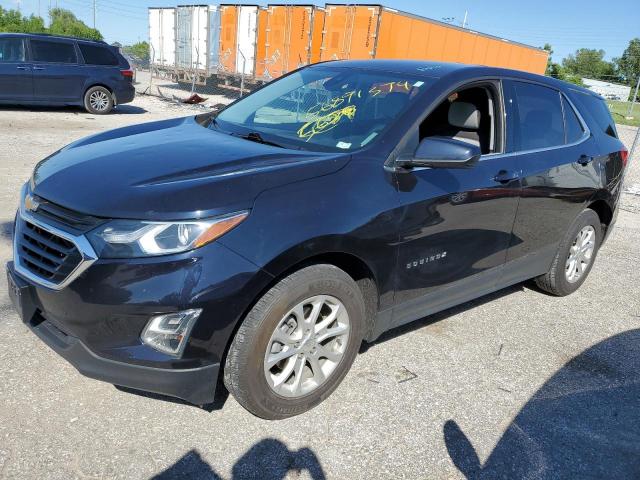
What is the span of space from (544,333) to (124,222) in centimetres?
318

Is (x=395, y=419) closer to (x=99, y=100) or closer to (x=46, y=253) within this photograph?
(x=46, y=253)

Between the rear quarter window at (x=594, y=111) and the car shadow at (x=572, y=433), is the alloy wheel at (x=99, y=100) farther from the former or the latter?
the car shadow at (x=572, y=433)

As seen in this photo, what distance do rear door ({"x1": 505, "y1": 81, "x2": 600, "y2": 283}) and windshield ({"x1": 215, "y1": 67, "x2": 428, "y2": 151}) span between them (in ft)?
3.07

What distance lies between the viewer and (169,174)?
2.62m

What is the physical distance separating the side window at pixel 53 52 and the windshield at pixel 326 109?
11.1 meters

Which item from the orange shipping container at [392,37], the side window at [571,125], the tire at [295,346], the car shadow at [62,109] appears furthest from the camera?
the orange shipping container at [392,37]

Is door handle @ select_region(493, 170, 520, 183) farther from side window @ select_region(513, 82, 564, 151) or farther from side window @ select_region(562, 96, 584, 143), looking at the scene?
side window @ select_region(562, 96, 584, 143)

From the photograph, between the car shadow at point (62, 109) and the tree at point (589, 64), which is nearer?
the car shadow at point (62, 109)

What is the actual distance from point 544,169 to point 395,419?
2116 mm


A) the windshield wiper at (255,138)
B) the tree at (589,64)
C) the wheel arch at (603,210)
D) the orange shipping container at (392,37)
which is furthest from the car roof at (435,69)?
the tree at (589,64)

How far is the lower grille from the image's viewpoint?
2398 mm

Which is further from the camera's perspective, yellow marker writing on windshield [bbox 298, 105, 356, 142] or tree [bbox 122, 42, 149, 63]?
tree [bbox 122, 42, 149, 63]

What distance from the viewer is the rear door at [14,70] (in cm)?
1259

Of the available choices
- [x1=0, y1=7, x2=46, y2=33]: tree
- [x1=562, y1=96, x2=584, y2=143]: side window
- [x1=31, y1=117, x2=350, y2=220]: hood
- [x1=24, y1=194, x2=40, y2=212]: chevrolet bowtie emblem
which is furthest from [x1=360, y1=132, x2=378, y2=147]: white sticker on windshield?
[x1=0, y1=7, x2=46, y2=33]: tree
